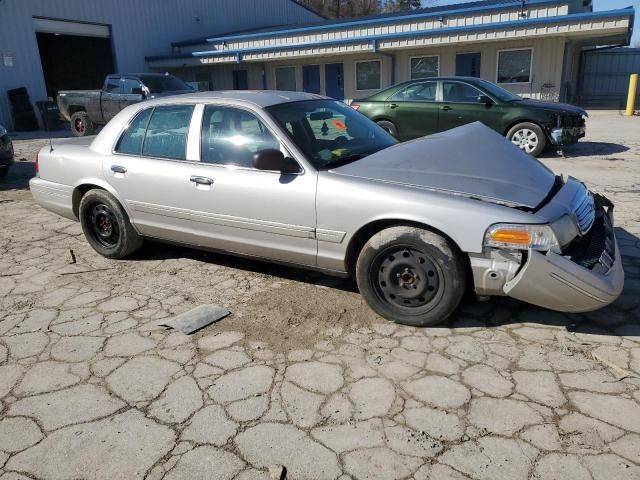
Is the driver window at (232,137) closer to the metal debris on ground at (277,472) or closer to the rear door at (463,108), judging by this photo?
the metal debris on ground at (277,472)

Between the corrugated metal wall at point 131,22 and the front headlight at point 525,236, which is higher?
the corrugated metal wall at point 131,22

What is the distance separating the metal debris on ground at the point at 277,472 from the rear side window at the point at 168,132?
2703mm

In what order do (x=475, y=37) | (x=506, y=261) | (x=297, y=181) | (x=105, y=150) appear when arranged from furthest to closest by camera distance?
1. (x=475, y=37)
2. (x=105, y=150)
3. (x=297, y=181)
4. (x=506, y=261)

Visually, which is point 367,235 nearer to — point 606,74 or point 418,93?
point 418,93

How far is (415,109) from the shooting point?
33.5ft

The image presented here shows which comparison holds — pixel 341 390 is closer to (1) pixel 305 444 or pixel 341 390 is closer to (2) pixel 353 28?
(1) pixel 305 444

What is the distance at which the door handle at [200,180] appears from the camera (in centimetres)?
398

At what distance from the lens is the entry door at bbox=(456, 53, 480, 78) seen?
17859mm

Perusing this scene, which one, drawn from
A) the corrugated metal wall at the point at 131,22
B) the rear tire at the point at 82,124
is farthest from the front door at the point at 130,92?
the corrugated metal wall at the point at 131,22

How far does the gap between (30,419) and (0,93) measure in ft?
64.2

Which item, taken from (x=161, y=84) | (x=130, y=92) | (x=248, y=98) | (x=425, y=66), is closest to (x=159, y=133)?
(x=248, y=98)

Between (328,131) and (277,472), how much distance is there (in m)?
2.69

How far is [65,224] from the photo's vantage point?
6297 millimetres

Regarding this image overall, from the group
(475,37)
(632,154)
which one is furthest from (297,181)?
(475,37)
